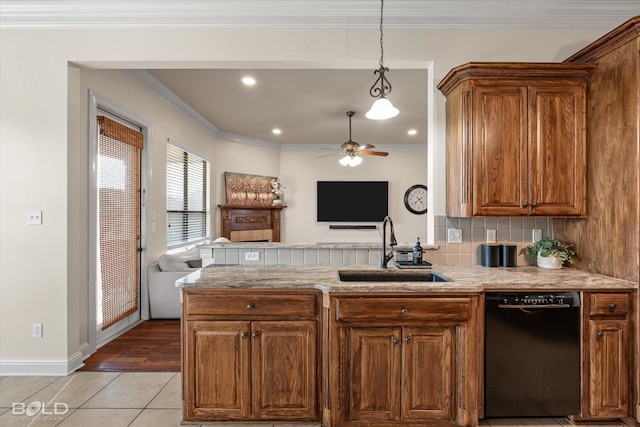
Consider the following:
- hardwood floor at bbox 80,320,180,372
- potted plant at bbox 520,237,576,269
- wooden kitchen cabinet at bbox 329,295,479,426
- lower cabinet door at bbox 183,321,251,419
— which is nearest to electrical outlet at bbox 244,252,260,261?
lower cabinet door at bbox 183,321,251,419

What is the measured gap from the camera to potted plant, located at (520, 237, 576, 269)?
2525 millimetres

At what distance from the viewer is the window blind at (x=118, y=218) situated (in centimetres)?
337

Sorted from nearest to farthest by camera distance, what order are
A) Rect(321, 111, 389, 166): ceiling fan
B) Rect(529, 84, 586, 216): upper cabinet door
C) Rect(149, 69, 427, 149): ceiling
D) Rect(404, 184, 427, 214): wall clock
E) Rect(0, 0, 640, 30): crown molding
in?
Rect(529, 84, 586, 216): upper cabinet door → Rect(0, 0, 640, 30): crown molding → Rect(149, 69, 427, 149): ceiling → Rect(321, 111, 389, 166): ceiling fan → Rect(404, 184, 427, 214): wall clock

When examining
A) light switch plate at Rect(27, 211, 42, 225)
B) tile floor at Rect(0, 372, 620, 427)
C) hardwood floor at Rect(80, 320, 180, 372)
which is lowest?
tile floor at Rect(0, 372, 620, 427)

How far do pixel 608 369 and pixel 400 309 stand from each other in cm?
133

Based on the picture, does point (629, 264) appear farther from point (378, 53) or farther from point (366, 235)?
point (366, 235)

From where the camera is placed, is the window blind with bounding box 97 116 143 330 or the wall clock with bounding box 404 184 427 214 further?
the wall clock with bounding box 404 184 427 214

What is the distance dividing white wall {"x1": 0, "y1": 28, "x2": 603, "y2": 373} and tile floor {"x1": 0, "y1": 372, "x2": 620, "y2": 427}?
23 cm

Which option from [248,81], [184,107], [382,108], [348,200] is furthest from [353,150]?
[382,108]

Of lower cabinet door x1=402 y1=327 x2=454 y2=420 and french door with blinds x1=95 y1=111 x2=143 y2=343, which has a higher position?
french door with blinds x1=95 y1=111 x2=143 y2=343

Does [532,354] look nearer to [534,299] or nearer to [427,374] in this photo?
[534,299]

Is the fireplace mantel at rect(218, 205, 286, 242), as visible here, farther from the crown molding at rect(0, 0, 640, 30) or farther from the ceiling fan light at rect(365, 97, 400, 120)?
the ceiling fan light at rect(365, 97, 400, 120)

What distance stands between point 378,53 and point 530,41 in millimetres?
1194

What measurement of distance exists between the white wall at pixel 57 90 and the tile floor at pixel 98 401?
0.77 ft
